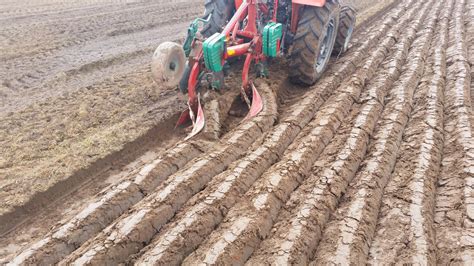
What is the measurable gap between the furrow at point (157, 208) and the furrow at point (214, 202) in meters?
0.10

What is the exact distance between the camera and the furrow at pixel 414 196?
7.21 feet

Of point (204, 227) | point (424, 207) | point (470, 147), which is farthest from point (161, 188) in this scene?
point (470, 147)

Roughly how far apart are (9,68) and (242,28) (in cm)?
385

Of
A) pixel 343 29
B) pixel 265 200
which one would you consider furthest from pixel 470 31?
pixel 265 200

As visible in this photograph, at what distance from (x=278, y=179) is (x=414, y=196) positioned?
37.2 inches

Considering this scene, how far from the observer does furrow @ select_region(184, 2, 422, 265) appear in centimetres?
220

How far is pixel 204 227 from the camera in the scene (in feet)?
7.88

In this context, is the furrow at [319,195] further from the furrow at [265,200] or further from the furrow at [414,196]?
the furrow at [414,196]

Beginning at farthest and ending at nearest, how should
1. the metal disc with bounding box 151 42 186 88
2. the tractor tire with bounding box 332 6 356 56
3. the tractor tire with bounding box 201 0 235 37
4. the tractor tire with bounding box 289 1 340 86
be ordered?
1. the tractor tire with bounding box 332 6 356 56
2. the tractor tire with bounding box 201 0 235 37
3. the tractor tire with bounding box 289 1 340 86
4. the metal disc with bounding box 151 42 186 88

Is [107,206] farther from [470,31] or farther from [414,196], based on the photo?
[470,31]

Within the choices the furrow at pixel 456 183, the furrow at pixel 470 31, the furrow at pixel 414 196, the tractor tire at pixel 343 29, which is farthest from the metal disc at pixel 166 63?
the tractor tire at pixel 343 29

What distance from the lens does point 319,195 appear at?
8.57 feet

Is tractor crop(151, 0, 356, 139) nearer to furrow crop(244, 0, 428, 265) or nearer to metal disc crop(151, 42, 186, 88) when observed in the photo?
metal disc crop(151, 42, 186, 88)

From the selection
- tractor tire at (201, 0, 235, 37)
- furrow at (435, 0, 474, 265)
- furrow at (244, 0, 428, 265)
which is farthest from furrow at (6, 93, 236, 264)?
furrow at (435, 0, 474, 265)
